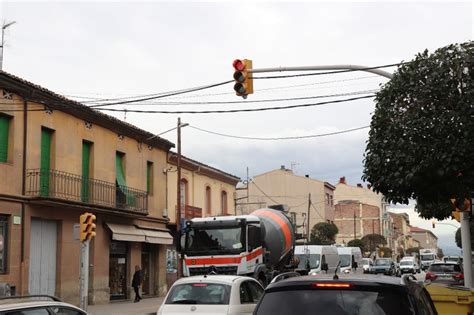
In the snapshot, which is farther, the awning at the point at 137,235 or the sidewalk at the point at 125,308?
the awning at the point at 137,235

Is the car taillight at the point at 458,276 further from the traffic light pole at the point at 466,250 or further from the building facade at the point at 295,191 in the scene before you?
the building facade at the point at 295,191

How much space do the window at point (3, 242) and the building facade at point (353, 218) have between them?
262 feet

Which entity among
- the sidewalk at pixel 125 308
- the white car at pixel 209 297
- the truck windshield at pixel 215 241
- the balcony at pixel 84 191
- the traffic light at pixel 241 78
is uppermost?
the traffic light at pixel 241 78

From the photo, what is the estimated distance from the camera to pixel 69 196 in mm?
23109

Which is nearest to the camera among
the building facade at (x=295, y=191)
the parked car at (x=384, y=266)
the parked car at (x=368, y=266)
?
the parked car at (x=384, y=266)

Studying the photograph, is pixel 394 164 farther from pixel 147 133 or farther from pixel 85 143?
pixel 147 133

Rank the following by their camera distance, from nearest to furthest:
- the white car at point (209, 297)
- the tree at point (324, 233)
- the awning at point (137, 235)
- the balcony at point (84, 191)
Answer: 1. the white car at point (209, 297)
2. the balcony at point (84, 191)
3. the awning at point (137, 235)
4. the tree at point (324, 233)

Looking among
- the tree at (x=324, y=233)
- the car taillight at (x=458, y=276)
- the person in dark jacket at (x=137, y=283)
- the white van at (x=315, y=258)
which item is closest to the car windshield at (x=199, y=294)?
the car taillight at (x=458, y=276)

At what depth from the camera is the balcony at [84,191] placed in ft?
70.8

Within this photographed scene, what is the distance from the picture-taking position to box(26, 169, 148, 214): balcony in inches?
850

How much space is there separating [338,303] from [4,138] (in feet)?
58.8

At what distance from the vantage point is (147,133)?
97.8ft

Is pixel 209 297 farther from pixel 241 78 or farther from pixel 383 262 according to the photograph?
pixel 383 262

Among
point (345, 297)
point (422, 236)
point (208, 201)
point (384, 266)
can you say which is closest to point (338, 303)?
point (345, 297)
